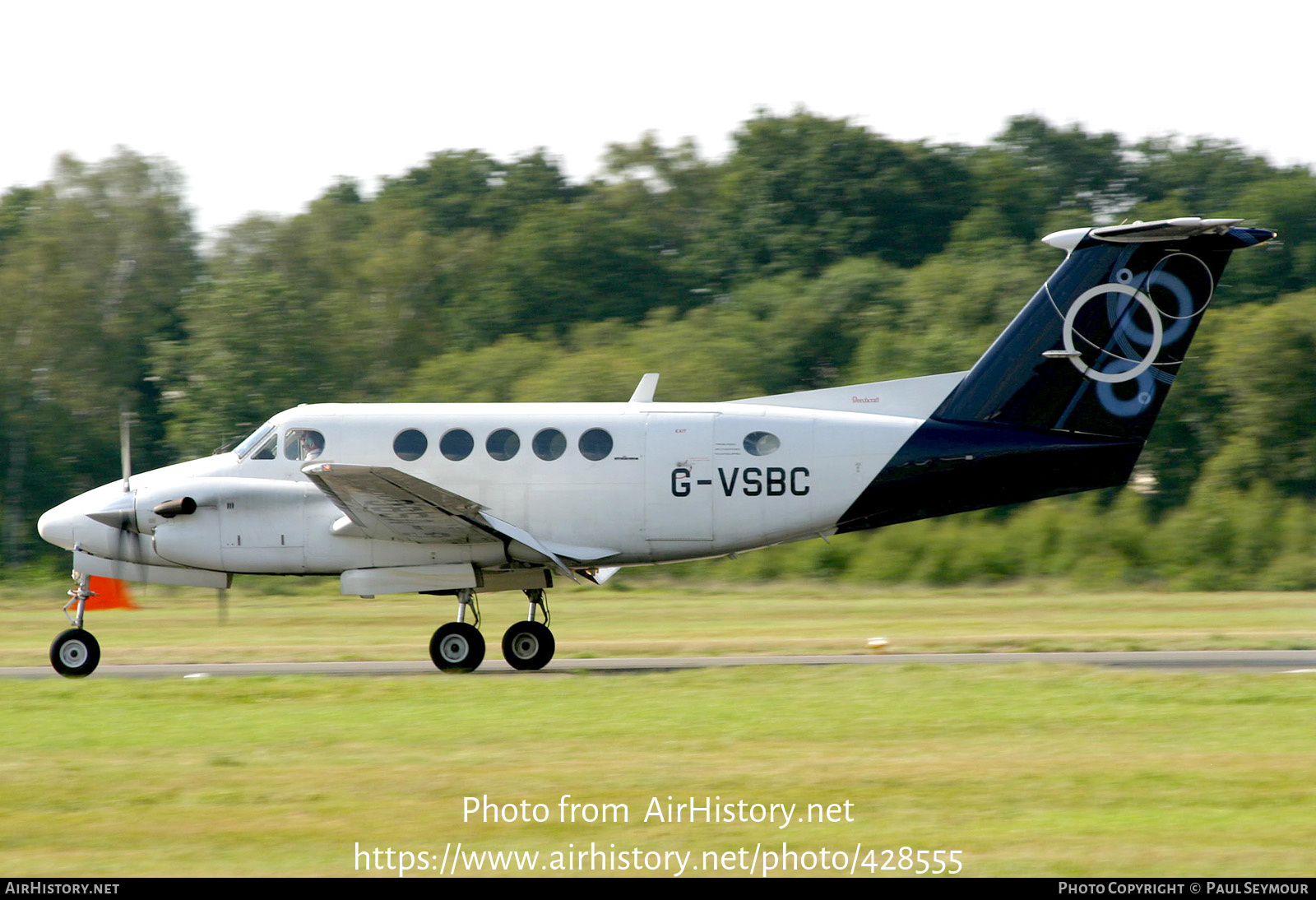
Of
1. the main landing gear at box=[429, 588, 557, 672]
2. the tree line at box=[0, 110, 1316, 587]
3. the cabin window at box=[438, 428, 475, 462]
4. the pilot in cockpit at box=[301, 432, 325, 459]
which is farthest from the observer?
the tree line at box=[0, 110, 1316, 587]

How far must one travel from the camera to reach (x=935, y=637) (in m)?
19.4

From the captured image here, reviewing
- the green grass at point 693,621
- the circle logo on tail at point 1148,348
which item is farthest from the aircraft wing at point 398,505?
the circle logo on tail at point 1148,348

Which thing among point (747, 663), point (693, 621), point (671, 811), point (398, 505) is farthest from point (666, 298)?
point (671, 811)

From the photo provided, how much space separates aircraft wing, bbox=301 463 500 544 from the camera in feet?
47.7

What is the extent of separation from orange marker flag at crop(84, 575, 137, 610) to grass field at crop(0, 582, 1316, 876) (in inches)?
60.0

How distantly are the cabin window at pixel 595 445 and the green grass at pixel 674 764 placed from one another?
8.25ft

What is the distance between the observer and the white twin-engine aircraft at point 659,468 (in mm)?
15453

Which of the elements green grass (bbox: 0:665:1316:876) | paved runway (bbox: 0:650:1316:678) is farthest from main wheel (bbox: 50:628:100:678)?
paved runway (bbox: 0:650:1316:678)

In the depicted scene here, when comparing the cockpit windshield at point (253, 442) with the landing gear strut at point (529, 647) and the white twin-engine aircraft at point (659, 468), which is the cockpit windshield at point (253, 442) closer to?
the white twin-engine aircraft at point (659, 468)

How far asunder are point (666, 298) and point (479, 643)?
37028 mm

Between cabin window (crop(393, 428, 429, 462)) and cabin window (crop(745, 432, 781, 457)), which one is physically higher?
cabin window (crop(393, 428, 429, 462))

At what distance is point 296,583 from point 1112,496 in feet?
62.5

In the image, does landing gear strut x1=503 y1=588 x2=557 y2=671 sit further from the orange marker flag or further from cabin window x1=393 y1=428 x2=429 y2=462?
the orange marker flag
